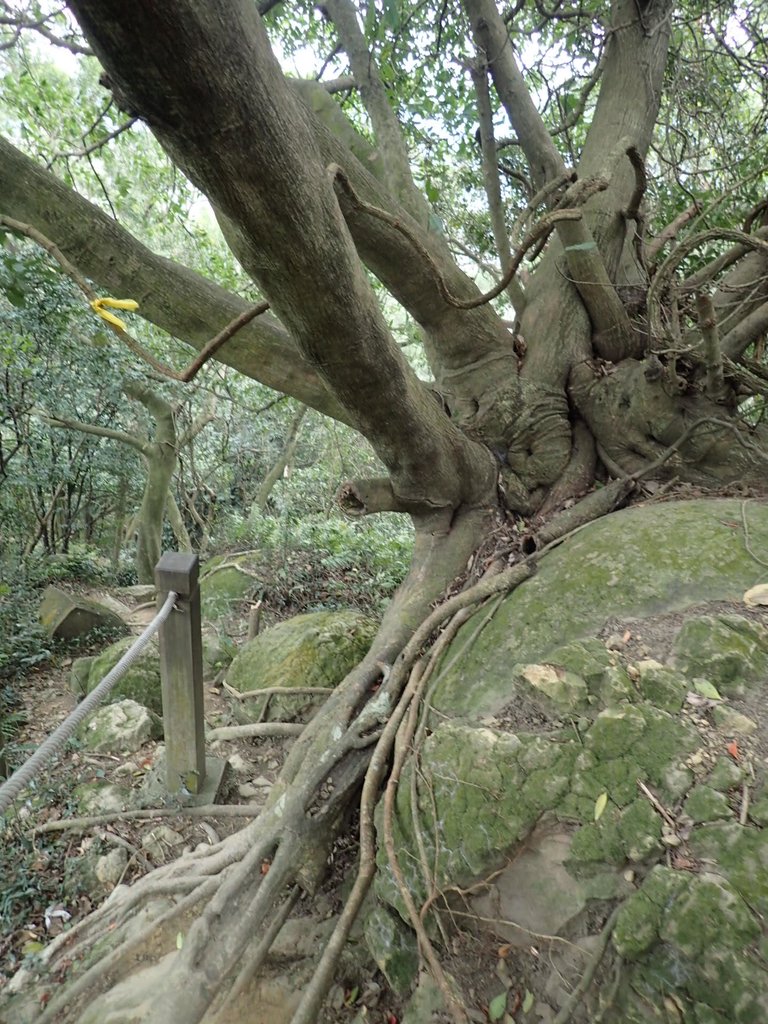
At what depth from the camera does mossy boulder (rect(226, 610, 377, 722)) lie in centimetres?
368

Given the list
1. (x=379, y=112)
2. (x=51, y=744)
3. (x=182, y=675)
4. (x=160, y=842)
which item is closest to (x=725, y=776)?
(x=51, y=744)

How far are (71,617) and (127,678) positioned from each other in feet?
6.11

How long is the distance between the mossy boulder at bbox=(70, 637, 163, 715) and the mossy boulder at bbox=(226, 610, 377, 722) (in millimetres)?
575

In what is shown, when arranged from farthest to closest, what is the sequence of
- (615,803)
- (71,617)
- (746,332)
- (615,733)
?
(71,617) → (746,332) → (615,733) → (615,803)

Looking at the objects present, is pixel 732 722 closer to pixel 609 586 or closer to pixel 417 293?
pixel 609 586

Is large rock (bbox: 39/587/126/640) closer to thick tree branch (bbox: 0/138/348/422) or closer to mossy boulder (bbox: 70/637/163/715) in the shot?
mossy boulder (bbox: 70/637/163/715)

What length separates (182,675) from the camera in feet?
8.85

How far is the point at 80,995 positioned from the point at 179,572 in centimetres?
153

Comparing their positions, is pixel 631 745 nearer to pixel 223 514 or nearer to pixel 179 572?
pixel 179 572

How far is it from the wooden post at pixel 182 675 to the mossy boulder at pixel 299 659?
789 millimetres

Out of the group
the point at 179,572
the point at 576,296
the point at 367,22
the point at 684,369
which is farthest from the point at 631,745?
the point at 367,22

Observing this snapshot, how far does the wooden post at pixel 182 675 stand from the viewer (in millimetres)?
2566

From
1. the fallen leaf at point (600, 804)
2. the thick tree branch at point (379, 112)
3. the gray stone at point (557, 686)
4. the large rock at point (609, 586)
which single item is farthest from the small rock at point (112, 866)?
the thick tree branch at point (379, 112)

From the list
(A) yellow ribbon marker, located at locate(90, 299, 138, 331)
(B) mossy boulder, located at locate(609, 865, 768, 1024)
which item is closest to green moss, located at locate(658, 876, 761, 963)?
(B) mossy boulder, located at locate(609, 865, 768, 1024)
